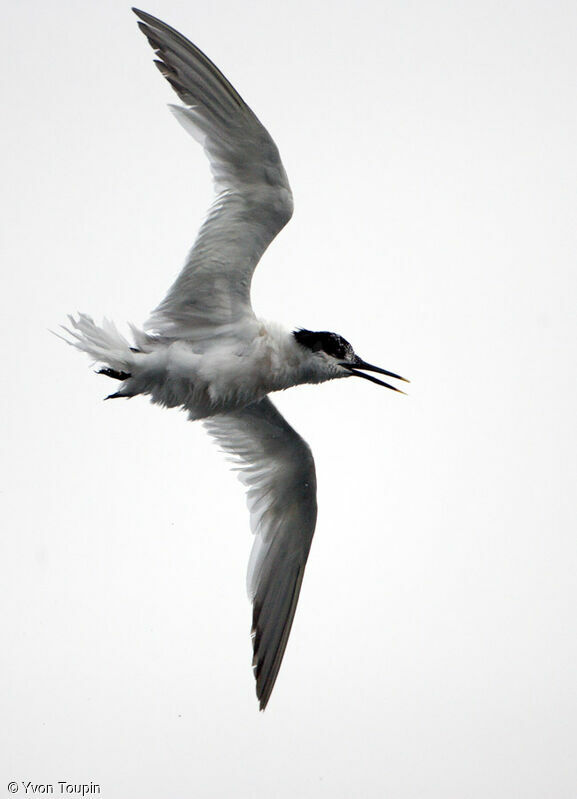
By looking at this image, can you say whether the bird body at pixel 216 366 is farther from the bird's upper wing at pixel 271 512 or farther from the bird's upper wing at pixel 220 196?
the bird's upper wing at pixel 271 512

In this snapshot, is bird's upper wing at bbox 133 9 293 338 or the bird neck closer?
bird's upper wing at bbox 133 9 293 338

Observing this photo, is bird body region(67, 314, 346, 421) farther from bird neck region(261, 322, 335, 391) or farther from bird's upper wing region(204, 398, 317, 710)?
bird's upper wing region(204, 398, 317, 710)

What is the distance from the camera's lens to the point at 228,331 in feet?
20.1

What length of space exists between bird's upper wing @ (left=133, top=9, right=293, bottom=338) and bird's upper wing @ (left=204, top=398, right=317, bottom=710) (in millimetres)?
803

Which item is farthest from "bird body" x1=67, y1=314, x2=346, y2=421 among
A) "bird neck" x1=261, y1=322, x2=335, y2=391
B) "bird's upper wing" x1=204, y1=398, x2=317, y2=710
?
"bird's upper wing" x1=204, y1=398, x2=317, y2=710

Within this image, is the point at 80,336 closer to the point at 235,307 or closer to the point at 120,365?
the point at 120,365

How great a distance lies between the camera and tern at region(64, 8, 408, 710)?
5.66 metres

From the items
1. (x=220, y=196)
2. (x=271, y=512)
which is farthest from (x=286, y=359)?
(x=271, y=512)

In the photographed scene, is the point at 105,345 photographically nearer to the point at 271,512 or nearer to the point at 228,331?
the point at 228,331

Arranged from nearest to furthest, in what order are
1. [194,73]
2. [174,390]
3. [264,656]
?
1. [194,73]
2. [174,390]
3. [264,656]

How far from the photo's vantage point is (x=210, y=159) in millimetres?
5793

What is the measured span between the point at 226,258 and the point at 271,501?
1.67 meters

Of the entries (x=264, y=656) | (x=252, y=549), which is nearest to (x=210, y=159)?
(x=252, y=549)

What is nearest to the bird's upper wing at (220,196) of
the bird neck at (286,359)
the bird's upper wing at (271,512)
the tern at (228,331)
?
the tern at (228,331)
